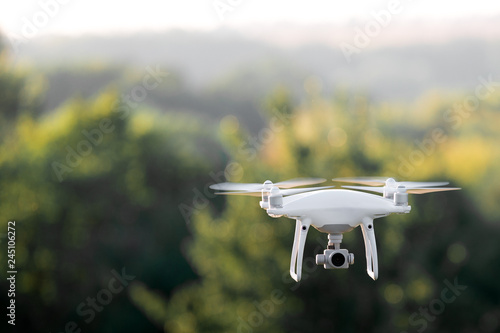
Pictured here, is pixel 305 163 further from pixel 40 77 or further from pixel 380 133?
pixel 40 77

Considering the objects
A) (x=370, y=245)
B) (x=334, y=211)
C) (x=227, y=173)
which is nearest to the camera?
(x=334, y=211)

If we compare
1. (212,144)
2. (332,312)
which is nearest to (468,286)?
(332,312)

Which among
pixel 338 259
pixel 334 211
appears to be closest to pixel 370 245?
pixel 338 259

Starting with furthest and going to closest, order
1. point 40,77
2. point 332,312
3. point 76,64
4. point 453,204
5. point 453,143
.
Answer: point 76,64
point 40,77
point 453,143
point 453,204
point 332,312

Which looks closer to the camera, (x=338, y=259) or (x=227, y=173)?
(x=338, y=259)

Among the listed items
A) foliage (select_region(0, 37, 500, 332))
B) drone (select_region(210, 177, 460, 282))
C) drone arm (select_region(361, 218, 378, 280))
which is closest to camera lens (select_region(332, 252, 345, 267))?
drone (select_region(210, 177, 460, 282))

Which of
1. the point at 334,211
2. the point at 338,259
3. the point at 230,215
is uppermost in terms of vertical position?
the point at 230,215

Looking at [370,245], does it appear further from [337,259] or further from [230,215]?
[230,215]

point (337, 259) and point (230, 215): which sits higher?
point (230, 215)
